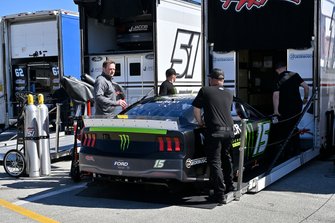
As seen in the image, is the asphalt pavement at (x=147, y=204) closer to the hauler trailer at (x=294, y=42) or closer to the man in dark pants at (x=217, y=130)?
the man in dark pants at (x=217, y=130)

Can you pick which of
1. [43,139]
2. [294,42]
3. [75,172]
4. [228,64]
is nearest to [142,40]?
[228,64]

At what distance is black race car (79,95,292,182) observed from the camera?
6.04m

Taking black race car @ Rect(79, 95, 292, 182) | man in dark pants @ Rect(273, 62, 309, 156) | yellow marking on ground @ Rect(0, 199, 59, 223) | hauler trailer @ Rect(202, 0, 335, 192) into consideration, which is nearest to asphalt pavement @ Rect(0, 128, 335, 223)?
yellow marking on ground @ Rect(0, 199, 59, 223)

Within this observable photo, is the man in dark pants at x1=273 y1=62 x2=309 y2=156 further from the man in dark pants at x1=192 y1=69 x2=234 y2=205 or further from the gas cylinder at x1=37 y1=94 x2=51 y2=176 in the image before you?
the gas cylinder at x1=37 y1=94 x2=51 y2=176

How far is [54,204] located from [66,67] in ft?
23.9

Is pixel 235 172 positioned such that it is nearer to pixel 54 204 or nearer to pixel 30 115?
pixel 54 204

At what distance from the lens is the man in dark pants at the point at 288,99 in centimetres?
873

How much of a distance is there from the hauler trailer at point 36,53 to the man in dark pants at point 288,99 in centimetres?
662

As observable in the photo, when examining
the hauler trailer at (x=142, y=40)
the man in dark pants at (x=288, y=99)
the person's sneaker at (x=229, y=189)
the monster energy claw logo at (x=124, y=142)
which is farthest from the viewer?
the hauler trailer at (x=142, y=40)

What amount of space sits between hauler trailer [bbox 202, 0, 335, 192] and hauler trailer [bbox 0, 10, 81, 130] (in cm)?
461

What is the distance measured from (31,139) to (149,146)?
3045 mm

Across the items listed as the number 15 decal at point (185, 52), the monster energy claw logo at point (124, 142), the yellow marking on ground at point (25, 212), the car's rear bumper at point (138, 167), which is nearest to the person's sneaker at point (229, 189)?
the car's rear bumper at point (138, 167)

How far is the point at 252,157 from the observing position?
745cm

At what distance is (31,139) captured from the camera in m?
8.33
